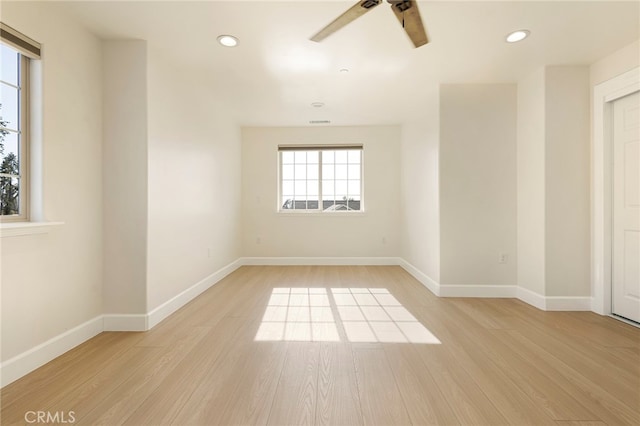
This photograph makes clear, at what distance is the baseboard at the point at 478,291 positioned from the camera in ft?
12.1

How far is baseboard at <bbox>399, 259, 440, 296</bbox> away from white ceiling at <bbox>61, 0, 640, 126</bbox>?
2.28 metres

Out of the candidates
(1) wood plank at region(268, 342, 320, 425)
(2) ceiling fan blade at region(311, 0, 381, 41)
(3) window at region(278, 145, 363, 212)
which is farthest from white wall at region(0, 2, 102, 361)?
(3) window at region(278, 145, 363, 212)

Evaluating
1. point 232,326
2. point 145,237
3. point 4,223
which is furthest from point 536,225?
point 4,223

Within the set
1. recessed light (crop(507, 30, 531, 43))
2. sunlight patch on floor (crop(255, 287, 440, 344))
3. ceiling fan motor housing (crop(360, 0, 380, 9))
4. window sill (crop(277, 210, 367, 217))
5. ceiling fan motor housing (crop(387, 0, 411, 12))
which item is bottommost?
sunlight patch on floor (crop(255, 287, 440, 344))

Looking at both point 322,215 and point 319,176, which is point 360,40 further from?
point 322,215

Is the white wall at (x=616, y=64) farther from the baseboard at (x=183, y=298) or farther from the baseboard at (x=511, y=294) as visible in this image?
the baseboard at (x=183, y=298)

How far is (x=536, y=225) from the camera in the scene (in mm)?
3365

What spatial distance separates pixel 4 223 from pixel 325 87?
3.10m

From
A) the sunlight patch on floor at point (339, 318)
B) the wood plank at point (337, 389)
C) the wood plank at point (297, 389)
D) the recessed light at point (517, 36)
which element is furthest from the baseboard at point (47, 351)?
the recessed light at point (517, 36)

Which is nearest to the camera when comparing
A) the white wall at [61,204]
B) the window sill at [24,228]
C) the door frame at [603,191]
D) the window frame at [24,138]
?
the window sill at [24,228]

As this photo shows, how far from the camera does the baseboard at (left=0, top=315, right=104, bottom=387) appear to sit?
1.86 m

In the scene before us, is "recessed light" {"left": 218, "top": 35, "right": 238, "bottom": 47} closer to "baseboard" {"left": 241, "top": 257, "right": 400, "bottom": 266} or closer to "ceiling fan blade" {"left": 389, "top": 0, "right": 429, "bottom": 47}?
"ceiling fan blade" {"left": 389, "top": 0, "right": 429, "bottom": 47}

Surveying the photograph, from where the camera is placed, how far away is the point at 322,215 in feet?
18.8

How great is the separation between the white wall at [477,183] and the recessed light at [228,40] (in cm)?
239
